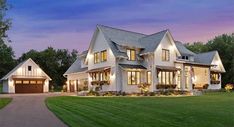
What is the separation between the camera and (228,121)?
11766 mm

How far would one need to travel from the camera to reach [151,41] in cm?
3666

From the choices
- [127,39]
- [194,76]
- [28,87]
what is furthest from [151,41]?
[28,87]

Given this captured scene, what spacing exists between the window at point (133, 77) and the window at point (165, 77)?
2450 millimetres

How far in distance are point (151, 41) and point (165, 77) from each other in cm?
442

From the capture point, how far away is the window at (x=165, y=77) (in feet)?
116

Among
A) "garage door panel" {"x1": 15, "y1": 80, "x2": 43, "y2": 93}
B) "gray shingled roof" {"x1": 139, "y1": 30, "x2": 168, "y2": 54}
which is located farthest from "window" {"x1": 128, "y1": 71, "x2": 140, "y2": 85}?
"garage door panel" {"x1": 15, "y1": 80, "x2": 43, "y2": 93}

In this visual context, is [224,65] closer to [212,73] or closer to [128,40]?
[212,73]

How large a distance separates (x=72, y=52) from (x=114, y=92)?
39.1 meters

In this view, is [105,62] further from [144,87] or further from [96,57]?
[144,87]

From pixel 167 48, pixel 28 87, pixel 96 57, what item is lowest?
pixel 28 87

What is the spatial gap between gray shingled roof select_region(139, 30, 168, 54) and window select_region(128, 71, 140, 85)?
2.68 meters

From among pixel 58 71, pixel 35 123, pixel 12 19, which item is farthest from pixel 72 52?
pixel 35 123

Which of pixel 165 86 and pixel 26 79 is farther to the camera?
pixel 26 79

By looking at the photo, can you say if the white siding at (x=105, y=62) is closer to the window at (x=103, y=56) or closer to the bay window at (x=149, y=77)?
the window at (x=103, y=56)
